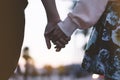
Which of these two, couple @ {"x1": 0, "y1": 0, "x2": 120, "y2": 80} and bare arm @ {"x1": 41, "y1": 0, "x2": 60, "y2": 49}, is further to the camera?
bare arm @ {"x1": 41, "y1": 0, "x2": 60, "y2": 49}

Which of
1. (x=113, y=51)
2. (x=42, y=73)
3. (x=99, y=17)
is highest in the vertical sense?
(x=99, y=17)

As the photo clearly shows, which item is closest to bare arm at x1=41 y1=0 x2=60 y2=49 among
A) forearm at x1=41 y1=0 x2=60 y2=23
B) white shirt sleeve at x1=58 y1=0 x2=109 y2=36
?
forearm at x1=41 y1=0 x2=60 y2=23

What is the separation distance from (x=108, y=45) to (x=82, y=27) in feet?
0.47

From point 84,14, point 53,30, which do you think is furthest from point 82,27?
point 53,30

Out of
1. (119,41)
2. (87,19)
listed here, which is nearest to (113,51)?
(119,41)

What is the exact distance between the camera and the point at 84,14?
2.10 metres

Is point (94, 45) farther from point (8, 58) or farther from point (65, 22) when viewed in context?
point (8, 58)

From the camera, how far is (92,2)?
2.09 m

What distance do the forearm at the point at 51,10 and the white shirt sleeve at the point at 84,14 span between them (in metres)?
0.20

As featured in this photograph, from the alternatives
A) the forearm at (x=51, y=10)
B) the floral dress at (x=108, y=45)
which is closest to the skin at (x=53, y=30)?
the forearm at (x=51, y=10)

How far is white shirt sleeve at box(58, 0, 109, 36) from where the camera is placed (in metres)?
2.09

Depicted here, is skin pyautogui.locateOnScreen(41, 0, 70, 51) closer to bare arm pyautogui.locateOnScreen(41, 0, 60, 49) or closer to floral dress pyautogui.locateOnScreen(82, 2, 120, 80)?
bare arm pyautogui.locateOnScreen(41, 0, 60, 49)

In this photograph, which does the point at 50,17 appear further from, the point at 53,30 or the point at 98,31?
the point at 98,31

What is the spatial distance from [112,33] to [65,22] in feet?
0.69
